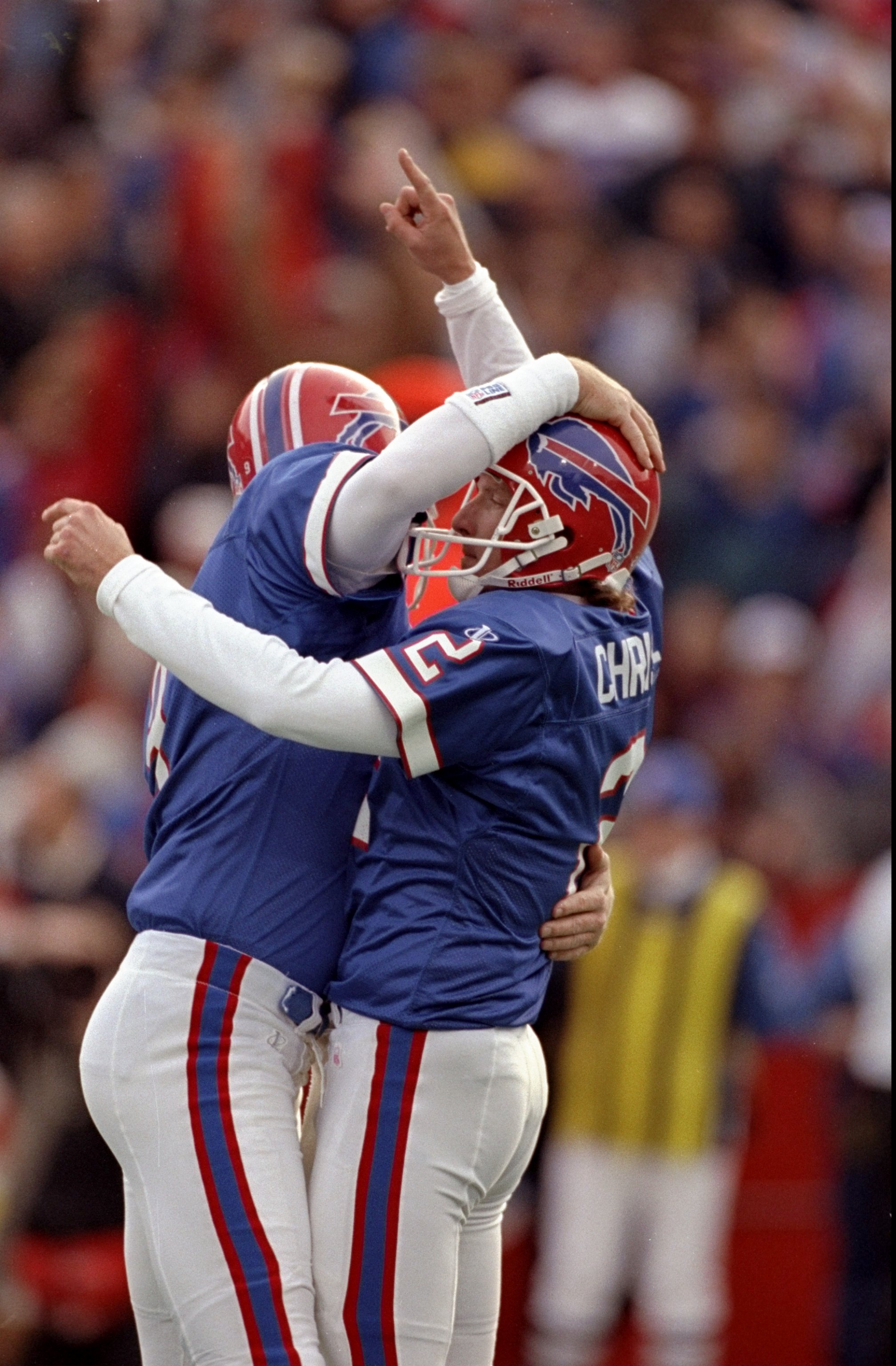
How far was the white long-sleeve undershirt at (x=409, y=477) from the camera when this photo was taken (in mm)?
2572

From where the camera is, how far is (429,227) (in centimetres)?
308

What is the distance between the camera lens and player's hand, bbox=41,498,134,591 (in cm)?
271

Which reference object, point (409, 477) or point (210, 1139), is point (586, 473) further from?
point (210, 1139)

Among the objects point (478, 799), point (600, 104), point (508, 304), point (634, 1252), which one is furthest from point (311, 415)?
point (600, 104)

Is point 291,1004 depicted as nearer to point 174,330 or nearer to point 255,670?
point 255,670

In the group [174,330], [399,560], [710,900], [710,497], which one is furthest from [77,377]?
[399,560]

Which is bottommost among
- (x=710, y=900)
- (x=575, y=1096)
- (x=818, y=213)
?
(x=575, y=1096)

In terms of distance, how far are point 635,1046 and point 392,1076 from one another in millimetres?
3060

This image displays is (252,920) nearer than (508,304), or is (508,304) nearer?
(252,920)

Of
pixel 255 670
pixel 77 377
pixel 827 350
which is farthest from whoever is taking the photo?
pixel 827 350

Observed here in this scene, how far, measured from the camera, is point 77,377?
22.1 ft

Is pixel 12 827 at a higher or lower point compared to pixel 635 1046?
higher

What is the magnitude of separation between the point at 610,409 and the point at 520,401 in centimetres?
17

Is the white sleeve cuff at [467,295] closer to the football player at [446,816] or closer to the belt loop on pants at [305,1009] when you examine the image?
the football player at [446,816]
